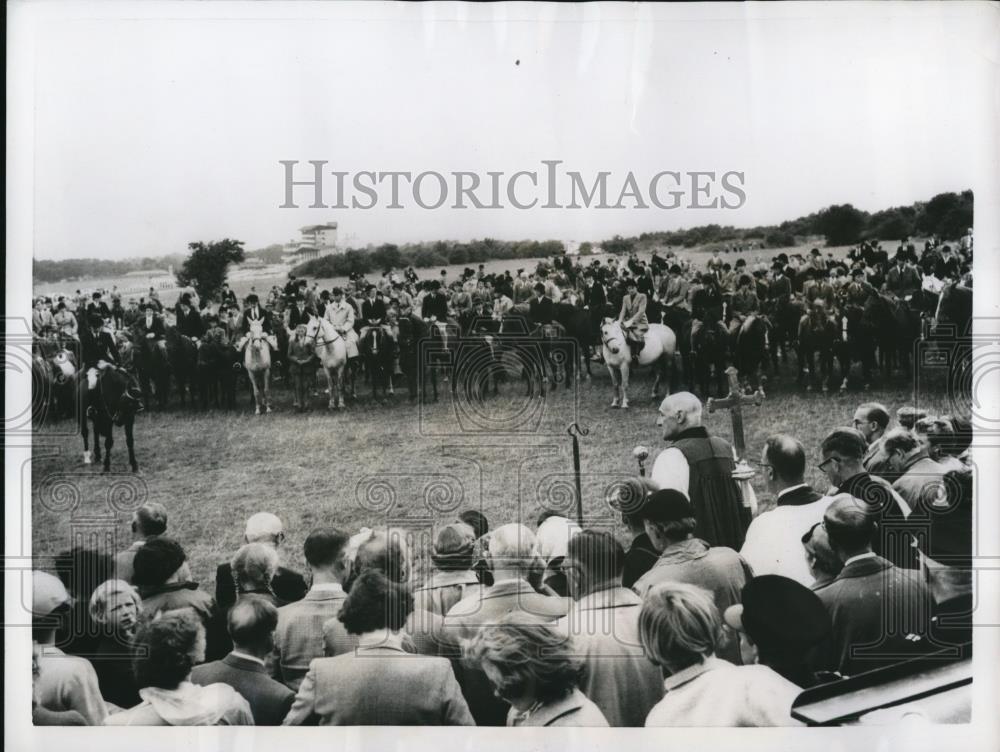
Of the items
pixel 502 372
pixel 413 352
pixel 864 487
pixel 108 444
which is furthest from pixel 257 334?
pixel 864 487

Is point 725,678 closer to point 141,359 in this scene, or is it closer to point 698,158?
point 698,158

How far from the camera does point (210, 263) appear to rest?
4.24 metres

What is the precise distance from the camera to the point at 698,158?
4.25 meters

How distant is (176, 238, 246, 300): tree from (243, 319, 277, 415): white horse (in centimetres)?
28

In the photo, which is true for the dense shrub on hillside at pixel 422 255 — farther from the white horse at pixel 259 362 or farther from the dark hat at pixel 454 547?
the dark hat at pixel 454 547

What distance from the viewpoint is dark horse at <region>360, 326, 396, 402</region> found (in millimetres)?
4250

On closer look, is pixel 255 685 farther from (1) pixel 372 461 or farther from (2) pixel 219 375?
(2) pixel 219 375

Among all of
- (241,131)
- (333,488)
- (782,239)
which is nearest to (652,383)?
(782,239)

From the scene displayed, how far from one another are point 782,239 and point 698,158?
586 millimetres

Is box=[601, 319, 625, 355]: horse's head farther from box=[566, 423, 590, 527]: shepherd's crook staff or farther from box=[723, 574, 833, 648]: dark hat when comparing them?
box=[723, 574, 833, 648]: dark hat

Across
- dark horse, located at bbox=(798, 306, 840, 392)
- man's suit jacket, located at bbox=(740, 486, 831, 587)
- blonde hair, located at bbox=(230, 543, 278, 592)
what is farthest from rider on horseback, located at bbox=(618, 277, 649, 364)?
blonde hair, located at bbox=(230, 543, 278, 592)

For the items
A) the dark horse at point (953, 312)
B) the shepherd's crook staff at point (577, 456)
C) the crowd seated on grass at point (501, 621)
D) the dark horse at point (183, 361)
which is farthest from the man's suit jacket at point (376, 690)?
the dark horse at point (953, 312)

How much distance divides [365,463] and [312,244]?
1128 millimetres

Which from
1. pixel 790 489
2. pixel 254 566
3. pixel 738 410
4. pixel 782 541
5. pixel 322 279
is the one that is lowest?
pixel 254 566
